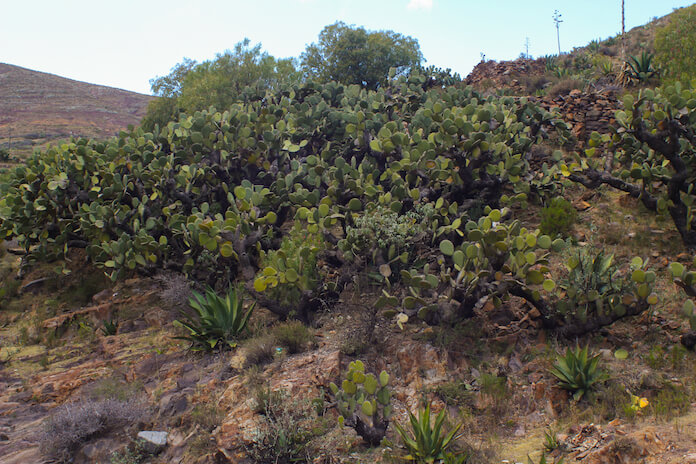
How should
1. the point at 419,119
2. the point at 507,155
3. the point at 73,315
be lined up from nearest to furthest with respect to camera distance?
the point at 507,155 < the point at 73,315 < the point at 419,119

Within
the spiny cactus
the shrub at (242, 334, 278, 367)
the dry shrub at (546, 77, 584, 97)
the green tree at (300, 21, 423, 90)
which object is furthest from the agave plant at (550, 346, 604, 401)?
the green tree at (300, 21, 423, 90)

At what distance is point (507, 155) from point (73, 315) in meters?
9.11

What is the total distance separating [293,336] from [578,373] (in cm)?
369

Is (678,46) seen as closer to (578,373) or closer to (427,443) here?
(578,373)

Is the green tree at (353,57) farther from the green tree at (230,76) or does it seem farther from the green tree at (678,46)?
the green tree at (678,46)

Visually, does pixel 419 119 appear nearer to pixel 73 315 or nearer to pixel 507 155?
pixel 507 155

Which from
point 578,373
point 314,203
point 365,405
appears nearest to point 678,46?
point 314,203

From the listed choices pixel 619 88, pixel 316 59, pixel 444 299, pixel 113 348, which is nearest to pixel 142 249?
pixel 113 348

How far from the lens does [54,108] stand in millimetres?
52656

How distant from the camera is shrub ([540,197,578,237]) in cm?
837

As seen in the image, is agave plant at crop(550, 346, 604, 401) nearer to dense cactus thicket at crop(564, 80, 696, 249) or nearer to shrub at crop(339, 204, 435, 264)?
shrub at crop(339, 204, 435, 264)

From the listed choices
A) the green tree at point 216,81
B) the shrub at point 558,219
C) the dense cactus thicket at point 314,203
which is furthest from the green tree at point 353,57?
the shrub at point 558,219

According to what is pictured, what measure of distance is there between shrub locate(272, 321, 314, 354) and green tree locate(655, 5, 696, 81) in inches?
535

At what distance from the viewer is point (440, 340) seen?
6316 millimetres
